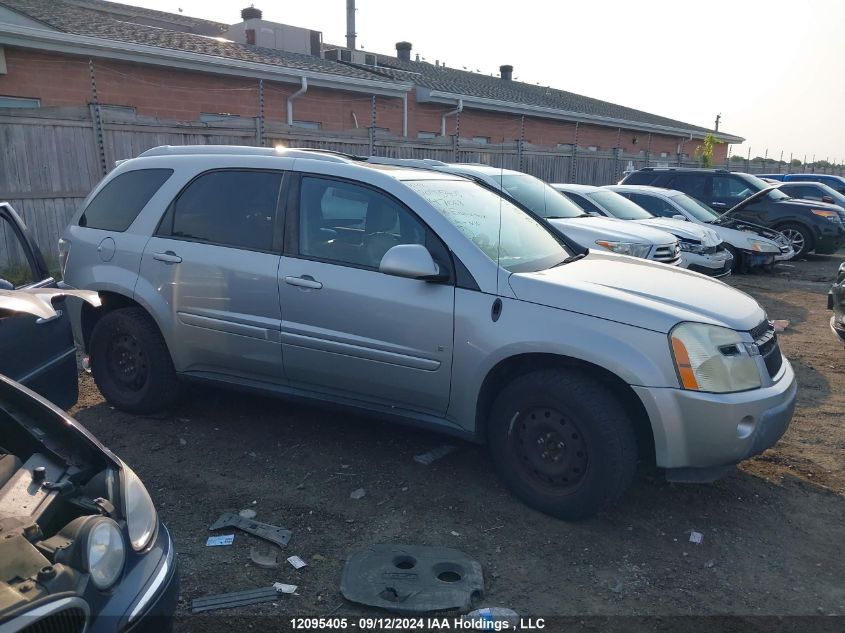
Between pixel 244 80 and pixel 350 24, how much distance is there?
556 inches

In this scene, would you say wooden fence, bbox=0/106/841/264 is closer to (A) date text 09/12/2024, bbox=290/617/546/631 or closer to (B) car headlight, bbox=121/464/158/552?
(A) date text 09/12/2024, bbox=290/617/546/631

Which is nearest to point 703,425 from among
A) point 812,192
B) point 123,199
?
point 123,199

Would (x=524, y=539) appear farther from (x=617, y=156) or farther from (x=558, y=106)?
(x=558, y=106)

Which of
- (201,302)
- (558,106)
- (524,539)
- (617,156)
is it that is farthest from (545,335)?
(558,106)

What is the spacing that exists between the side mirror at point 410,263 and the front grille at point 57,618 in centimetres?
229

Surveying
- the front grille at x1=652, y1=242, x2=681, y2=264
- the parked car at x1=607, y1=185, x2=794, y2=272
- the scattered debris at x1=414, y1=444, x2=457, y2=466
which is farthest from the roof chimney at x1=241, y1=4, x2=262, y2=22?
the scattered debris at x1=414, y1=444, x2=457, y2=466

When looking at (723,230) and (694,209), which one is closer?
(723,230)

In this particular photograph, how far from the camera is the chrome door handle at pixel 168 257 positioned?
4.68 metres

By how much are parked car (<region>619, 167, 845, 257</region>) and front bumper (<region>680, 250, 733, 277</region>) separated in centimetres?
396

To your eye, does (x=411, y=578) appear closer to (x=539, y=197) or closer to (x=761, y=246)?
(x=539, y=197)

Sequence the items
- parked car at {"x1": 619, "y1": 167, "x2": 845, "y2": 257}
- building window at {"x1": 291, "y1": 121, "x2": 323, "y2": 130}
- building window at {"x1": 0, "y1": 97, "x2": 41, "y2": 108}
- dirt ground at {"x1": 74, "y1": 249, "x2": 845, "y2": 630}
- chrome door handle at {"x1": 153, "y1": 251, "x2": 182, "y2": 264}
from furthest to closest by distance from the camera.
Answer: building window at {"x1": 291, "y1": 121, "x2": 323, "y2": 130}, parked car at {"x1": 619, "y1": 167, "x2": 845, "y2": 257}, building window at {"x1": 0, "y1": 97, "x2": 41, "y2": 108}, chrome door handle at {"x1": 153, "y1": 251, "x2": 182, "y2": 264}, dirt ground at {"x1": 74, "y1": 249, "x2": 845, "y2": 630}

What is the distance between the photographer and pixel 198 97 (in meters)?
14.8

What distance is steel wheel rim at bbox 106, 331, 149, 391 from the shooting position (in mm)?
4926

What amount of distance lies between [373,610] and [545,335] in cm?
160
